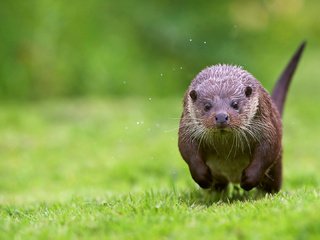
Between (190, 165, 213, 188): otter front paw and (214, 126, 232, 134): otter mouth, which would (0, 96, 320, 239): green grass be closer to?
(190, 165, 213, 188): otter front paw

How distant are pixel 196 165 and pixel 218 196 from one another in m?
0.79

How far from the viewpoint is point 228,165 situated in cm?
645

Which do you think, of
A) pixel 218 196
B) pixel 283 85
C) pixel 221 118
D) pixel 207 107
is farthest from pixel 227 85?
pixel 283 85

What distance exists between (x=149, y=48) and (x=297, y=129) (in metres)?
7.40

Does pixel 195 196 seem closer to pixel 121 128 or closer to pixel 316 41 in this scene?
pixel 121 128

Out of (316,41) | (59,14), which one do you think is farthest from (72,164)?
(316,41)

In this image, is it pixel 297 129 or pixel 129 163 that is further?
pixel 297 129

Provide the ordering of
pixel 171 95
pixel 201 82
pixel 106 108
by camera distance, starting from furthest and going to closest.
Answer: pixel 171 95
pixel 106 108
pixel 201 82

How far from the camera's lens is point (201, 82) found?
6.42 meters

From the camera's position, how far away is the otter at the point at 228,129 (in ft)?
20.0

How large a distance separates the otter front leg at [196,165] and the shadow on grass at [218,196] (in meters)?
0.20

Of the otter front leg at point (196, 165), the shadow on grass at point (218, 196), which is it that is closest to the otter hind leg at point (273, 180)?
the shadow on grass at point (218, 196)

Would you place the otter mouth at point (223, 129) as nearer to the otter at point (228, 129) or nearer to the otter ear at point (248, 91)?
the otter at point (228, 129)

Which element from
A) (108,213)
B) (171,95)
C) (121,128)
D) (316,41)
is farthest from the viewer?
(316,41)
